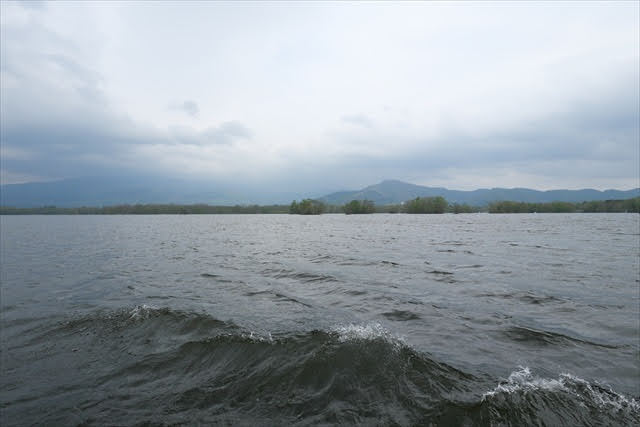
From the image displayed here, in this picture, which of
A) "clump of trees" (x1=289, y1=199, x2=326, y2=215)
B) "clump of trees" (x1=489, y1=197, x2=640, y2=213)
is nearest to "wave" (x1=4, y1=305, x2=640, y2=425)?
"clump of trees" (x1=289, y1=199, x2=326, y2=215)

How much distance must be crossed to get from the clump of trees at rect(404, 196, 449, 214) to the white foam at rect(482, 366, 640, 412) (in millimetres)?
172479

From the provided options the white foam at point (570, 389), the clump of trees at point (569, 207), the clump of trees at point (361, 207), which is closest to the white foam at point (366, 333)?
Result: the white foam at point (570, 389)

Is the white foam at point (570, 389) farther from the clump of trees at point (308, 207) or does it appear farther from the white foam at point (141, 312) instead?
the clump of trees at point (308, 207)

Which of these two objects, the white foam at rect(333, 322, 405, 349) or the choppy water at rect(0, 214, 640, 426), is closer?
the choppy water at rect(0, 214, 640, 426)

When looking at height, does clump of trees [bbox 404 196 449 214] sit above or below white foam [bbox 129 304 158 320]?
above

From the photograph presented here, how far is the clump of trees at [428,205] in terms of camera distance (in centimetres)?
16738

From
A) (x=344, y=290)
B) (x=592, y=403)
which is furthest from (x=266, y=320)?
(x=592, y=403)

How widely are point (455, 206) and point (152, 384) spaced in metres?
200

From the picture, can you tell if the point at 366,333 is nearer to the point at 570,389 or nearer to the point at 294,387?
the point at 294,387

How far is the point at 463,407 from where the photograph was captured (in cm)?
505

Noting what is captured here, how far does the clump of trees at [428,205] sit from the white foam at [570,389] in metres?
172

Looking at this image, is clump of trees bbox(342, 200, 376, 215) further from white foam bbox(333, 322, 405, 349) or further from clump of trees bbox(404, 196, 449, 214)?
white foam bbox(333, 322, 405, 349)

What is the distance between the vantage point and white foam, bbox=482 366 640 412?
5227 mm

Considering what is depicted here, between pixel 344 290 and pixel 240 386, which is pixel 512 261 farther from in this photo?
pixel 240 386
